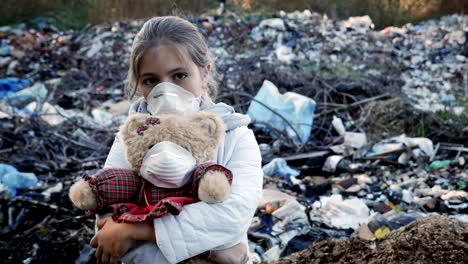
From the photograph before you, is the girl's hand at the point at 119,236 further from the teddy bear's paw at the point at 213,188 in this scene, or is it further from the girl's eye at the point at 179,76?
the girl's eye at the point at 179,76

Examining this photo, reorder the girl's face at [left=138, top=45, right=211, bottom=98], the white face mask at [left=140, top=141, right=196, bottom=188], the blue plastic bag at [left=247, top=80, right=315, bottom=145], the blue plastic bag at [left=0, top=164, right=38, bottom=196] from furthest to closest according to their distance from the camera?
the blue plastic bag at [left=247, top=80, right=315, bottom=145], the blue plastic bag at [left=0, top=164, right=38, bottom=196], the girl's face at [left=138, top=45, right=211, bottom=98], the white face mask at [left=140, top=141, right=196, bottom=188]

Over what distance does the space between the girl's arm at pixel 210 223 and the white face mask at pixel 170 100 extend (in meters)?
0.21

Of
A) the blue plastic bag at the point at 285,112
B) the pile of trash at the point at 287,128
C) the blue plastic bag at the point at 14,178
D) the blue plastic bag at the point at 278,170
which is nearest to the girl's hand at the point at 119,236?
the pile of trash at the point at 287,128

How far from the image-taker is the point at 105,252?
1132 mm

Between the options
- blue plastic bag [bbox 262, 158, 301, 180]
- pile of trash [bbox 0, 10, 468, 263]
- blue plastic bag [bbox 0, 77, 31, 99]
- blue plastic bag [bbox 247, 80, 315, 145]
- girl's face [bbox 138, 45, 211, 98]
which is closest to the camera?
girl's face [bbox 138, 45, 211, 98]

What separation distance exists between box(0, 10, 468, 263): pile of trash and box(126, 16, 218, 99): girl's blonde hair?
2.52ft

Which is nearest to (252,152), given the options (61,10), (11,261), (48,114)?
(11,261)

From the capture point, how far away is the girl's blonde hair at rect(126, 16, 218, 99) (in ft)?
4.29

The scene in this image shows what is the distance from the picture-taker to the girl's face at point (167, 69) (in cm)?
128

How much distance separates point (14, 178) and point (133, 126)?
2.30m

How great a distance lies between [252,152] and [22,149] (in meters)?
2.90

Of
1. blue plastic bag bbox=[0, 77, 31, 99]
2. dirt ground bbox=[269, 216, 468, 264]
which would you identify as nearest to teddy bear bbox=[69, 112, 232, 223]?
dirt ground bbox=[269, 216, 468, 264]

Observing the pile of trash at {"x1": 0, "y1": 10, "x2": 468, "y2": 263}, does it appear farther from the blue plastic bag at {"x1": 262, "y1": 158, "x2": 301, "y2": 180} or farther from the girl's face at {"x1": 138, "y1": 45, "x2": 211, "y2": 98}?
the girl's face at {"x1": 138, "y1": 45, "x2": 211, "y2": 98}

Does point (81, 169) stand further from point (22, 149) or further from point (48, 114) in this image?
point (48, 114)
